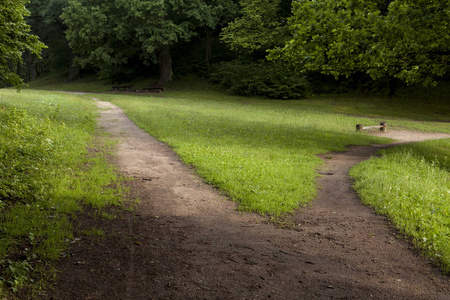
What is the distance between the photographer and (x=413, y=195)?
752cm

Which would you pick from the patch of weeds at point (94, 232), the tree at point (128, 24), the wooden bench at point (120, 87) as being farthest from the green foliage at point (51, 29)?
the patch of weeds at point (94, 232)

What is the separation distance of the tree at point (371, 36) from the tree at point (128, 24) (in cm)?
2340

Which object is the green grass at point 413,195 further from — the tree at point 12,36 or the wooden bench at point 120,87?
the wooden bench at point 120,87

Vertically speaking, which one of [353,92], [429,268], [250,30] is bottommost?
[429,268]

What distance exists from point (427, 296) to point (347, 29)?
1050cm

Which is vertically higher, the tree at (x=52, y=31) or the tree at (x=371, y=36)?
the tree at (x=52, y=31)

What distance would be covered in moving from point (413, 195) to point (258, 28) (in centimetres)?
3448

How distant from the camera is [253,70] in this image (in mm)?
39594

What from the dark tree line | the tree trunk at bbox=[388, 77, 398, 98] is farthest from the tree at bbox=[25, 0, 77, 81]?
the tree trunk at bbox=[388, 77, 398, 98]

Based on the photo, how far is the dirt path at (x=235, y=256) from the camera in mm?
4117

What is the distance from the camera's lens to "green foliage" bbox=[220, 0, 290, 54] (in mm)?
37750

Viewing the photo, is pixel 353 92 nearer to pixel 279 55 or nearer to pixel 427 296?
pixel 279 55

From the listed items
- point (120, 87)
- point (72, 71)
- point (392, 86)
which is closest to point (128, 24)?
point (120, 87)

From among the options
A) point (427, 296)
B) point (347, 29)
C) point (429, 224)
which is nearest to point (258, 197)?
point (429, 224)
